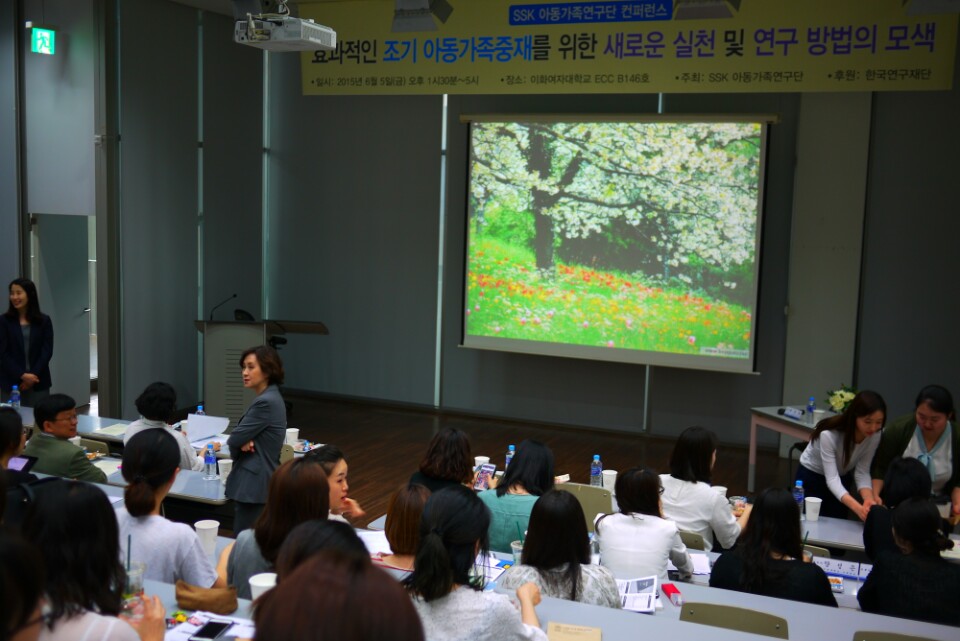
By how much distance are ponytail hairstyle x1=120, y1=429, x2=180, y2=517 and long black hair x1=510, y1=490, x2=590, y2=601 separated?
1245mm

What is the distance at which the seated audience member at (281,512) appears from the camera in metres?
2.62

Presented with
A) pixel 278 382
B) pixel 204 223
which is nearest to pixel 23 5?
pixel 204 223

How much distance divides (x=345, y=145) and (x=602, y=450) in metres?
4.23

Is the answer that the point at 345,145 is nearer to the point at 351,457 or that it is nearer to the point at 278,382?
the point at 351,457

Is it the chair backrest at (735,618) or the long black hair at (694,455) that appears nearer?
the chair backrest at (735,618)

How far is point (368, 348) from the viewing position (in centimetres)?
963

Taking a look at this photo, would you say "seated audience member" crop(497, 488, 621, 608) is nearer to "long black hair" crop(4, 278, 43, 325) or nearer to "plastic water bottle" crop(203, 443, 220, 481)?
"plastic water bottle" crop(203, 443, 220, 481)

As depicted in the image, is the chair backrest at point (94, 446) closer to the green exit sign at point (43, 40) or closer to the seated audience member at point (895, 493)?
the seated audience member at point (895, 493)

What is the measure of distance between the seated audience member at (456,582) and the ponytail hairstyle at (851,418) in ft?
9.08

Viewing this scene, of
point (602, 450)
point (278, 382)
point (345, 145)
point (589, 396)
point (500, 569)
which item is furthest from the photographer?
point (345, 145)

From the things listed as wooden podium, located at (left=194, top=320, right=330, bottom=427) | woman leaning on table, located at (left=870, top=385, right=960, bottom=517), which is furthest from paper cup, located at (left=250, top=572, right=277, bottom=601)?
wooden podium, located at (left=194, top=320, right=330, bottom=427)

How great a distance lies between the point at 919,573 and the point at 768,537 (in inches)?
21.4

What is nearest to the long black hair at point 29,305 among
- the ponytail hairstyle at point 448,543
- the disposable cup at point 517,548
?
the disposable cup at point 517,548

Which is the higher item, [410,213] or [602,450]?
[410,213]
